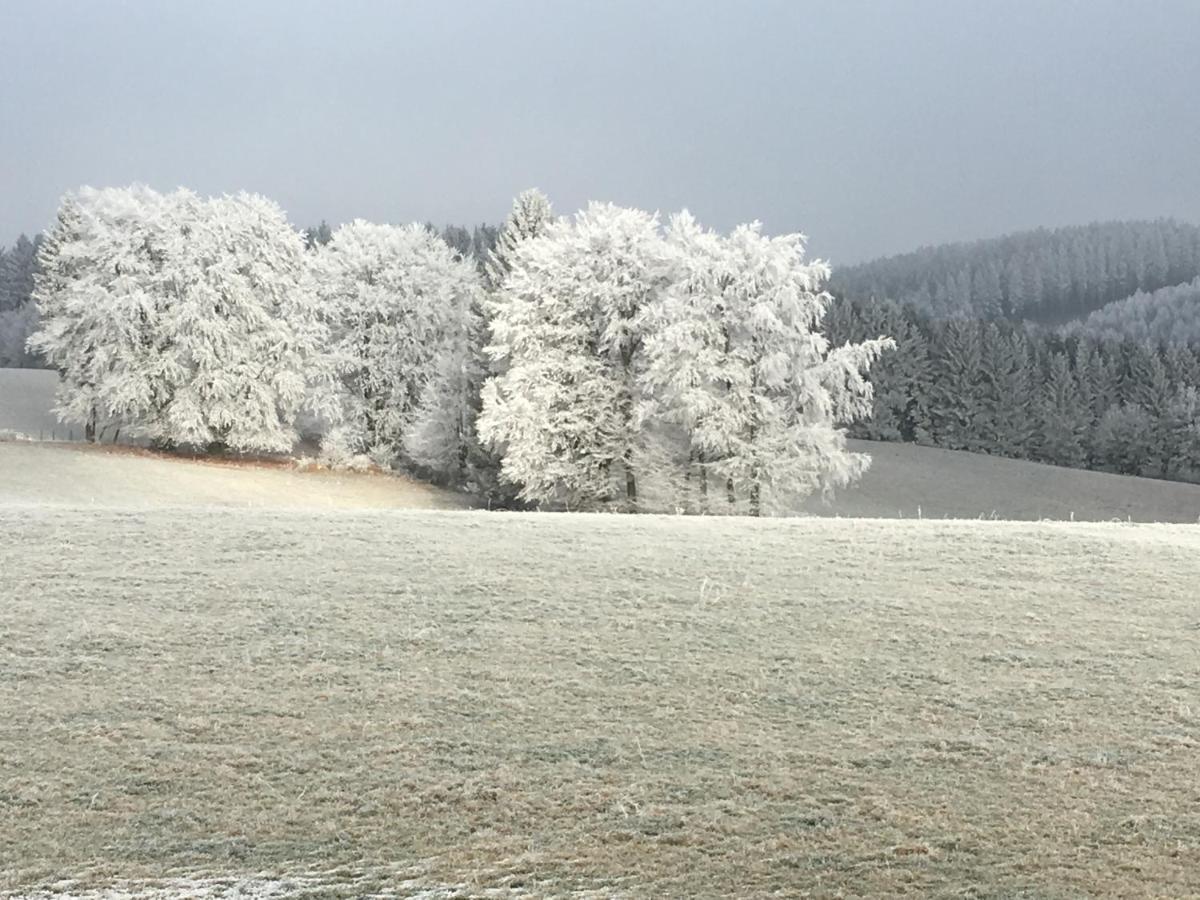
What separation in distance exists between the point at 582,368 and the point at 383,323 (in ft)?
59.7

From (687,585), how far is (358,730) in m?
6.95

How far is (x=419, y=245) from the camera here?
56.8 metres

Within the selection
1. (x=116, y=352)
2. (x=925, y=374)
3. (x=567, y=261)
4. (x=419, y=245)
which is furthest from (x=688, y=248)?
(x=925, y=374)

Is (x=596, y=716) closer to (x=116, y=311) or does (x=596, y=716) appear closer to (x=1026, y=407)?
(x=116, y=311)

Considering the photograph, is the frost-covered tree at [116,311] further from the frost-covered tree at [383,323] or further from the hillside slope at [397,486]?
the frost-covered tree at [383,323]

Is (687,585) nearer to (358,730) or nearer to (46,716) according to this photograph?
(358,730)

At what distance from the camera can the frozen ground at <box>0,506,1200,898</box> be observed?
8.39m

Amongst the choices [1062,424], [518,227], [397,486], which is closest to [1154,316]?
[1062,424]

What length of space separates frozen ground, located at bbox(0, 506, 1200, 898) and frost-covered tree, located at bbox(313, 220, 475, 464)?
116ft

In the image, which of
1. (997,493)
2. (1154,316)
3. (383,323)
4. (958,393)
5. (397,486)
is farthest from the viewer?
(1154,316)

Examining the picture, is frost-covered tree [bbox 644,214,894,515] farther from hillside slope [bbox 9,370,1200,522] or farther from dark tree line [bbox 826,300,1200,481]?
dark tree line [bbox 826,300,1200,481]

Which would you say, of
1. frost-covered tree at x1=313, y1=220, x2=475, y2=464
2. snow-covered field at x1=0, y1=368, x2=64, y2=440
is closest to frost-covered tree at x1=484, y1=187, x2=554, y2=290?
frost-covered tree at x1=313, y1=220, x2=475, y2=464

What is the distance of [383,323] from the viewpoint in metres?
55.4

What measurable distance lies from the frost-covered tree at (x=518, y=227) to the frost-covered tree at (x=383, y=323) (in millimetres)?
4465
